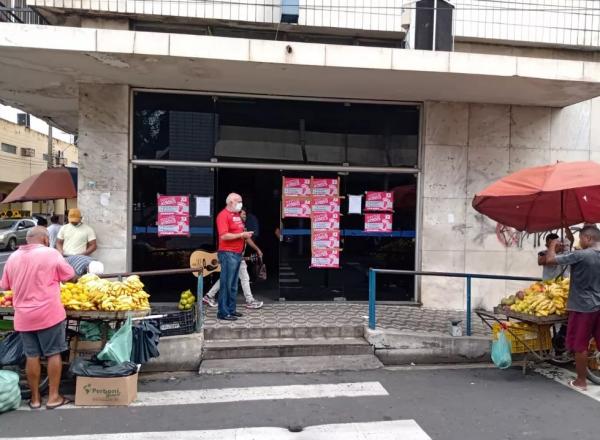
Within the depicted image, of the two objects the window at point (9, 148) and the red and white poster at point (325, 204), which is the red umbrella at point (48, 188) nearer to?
the red and white poster at point (325, 204)

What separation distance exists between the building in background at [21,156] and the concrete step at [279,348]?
1033 inches

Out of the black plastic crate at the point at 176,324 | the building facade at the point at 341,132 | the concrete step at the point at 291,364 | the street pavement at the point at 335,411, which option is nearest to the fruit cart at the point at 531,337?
the street pavement at the point at 335,411

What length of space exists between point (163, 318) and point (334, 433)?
2673mm

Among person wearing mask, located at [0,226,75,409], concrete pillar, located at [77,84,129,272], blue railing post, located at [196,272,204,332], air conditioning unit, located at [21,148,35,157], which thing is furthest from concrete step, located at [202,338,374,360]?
air conditioning unit, located at [21,148,35,157]

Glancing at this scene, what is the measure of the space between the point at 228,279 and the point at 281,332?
3.36ft

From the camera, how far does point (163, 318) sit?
5941mm

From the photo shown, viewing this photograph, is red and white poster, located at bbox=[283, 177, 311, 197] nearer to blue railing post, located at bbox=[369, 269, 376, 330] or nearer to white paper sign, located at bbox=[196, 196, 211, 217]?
white paper sign, located at bbox=[196, 196, 211, 217]

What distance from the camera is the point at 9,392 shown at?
450 cm

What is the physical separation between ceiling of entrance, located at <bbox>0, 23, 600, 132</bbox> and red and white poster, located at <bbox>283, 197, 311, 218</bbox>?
1.73m

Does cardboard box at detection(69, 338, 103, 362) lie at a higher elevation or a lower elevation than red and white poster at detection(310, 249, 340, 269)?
lower

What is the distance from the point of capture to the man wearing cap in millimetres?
7355

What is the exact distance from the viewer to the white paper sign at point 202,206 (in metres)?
8.20

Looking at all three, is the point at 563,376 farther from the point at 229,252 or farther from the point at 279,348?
the point at 229,252

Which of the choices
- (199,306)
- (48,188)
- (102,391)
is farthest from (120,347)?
(48,188)
